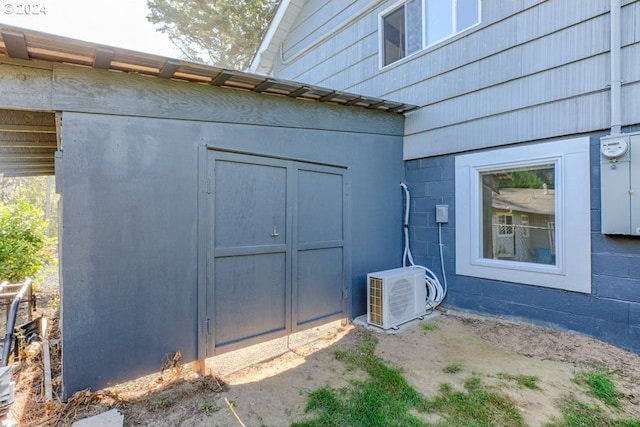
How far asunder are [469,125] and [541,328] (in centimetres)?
242

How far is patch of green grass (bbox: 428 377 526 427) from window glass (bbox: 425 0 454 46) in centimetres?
410

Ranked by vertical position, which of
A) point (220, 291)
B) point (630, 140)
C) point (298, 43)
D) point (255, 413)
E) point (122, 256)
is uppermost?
point (298, 43)

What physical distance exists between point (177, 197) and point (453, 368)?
2.77 meters

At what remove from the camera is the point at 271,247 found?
330 cm

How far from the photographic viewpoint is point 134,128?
2.60 m

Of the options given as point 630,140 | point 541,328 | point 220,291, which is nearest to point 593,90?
point 630,140

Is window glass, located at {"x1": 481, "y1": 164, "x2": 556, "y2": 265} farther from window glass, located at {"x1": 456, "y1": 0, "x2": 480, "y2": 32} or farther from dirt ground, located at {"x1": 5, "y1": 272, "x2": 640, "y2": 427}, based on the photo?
window glass, located at {"x1": 456, "y1": 0, "x2": 480, "y2": 32}

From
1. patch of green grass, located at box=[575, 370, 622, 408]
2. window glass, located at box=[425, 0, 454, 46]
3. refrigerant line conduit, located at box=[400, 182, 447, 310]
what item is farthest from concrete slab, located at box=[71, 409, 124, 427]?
window glass, located at box=[425, 0, 454, 46]

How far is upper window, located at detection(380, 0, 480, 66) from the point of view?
4191mm

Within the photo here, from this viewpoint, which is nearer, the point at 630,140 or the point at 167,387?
the point at 167,387

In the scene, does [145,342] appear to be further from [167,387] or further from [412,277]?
[412,277]

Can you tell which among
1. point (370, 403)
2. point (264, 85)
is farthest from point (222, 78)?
point (370, 403)

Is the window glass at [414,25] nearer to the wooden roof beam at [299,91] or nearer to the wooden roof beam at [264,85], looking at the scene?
the wooden roof beam at [299,91]

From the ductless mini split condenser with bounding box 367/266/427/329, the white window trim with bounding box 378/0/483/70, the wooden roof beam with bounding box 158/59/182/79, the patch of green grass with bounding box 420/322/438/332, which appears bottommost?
the patch of green grass with bounding box 420/322/438/332
